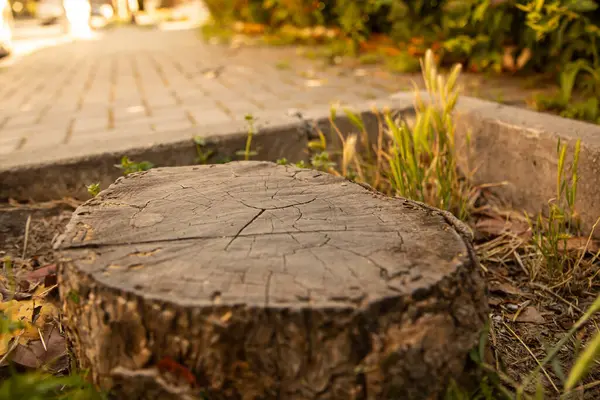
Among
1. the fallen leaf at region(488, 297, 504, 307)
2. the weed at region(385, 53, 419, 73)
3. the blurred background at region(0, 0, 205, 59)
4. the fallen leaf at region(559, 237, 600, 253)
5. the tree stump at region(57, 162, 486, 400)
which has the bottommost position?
the blurred background at region(0, 0, 205, 59)

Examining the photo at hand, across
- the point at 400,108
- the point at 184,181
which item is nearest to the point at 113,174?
the point at 184,181

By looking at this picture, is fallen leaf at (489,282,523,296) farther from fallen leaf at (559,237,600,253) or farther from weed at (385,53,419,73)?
weed at (385,53,419,73)

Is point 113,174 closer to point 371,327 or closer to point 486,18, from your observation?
point 371,327

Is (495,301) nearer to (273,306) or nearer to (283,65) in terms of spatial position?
(273,306)

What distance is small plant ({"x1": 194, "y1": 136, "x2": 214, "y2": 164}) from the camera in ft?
8.71

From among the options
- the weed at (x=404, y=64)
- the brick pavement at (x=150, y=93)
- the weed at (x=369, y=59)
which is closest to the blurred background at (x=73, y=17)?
the brick pavement at (x=150, y=93)

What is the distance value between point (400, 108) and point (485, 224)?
823 millimetres

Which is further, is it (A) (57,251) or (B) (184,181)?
(B) (184,181)

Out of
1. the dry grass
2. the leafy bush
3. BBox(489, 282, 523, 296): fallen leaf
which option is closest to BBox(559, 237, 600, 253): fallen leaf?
the dry grass

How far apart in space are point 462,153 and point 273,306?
6.10ft

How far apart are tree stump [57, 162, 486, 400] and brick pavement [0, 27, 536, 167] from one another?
1428 millimetres

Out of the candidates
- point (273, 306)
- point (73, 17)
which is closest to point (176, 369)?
point (273, 306)

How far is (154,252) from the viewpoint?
1.39 metres

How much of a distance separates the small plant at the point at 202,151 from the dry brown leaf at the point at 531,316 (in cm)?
150
